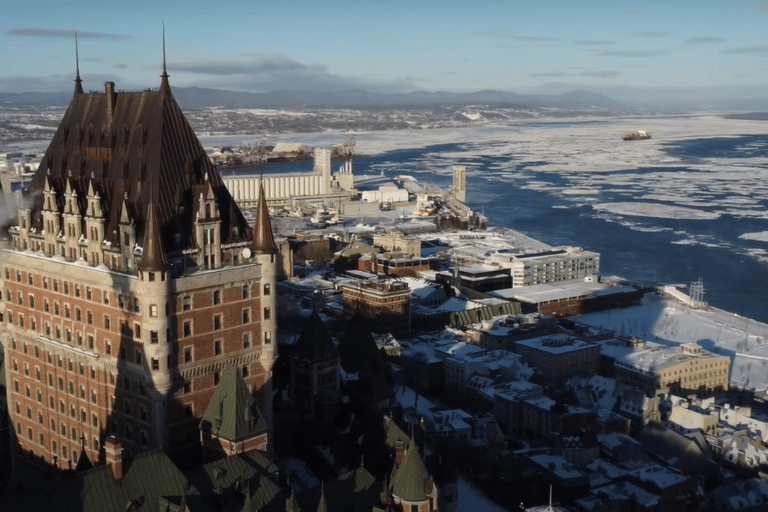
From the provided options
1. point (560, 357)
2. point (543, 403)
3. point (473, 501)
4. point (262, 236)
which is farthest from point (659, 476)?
point (262, 236)

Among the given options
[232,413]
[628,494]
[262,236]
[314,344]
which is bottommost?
[628,494]

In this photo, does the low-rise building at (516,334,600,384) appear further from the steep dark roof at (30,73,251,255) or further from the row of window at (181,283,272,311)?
the steep dark roof at (30,73,251,255)

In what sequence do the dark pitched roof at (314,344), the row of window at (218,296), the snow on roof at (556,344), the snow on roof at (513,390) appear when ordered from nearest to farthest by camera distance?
1. the row of window at (218,296)
2. the dark pitched roof at (314,344)
3. the snow on roof at (513,390)
4. the snow on roof at (556,344)

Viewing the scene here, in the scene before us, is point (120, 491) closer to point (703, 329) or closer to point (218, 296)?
point (218, 296)

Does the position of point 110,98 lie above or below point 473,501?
above

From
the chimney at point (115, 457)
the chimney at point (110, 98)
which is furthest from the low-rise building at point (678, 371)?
the chimney at point (115, 457)

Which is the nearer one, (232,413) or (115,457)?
(115,457)

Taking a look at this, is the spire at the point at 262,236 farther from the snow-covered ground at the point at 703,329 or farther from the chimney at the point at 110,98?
the snow-covered ground at the point at 703,329
